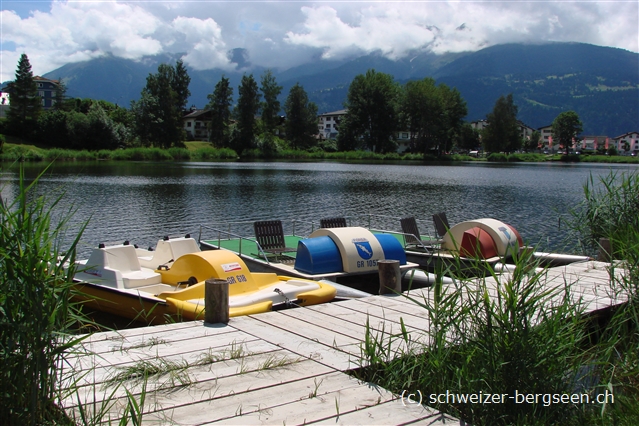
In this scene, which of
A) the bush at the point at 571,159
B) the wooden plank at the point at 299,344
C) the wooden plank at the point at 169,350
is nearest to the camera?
the wooden plank at the point at 169,350

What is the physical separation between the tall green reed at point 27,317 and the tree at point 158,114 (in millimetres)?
90499

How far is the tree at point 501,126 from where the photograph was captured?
118 metres

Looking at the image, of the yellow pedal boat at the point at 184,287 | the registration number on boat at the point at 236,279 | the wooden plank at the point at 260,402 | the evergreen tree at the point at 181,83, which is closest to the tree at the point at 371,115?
the evergreen tree at the point at 181,83

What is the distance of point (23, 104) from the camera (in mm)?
87875

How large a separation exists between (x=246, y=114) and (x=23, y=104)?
3575 cm

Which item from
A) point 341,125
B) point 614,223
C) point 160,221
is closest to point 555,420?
point 614,223

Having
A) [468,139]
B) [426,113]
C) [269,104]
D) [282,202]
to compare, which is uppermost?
[269,104]

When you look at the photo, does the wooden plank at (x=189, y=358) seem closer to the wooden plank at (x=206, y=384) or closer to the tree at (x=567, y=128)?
the wooden plank at (x=206, y=384)

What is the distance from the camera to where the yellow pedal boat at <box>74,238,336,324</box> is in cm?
806

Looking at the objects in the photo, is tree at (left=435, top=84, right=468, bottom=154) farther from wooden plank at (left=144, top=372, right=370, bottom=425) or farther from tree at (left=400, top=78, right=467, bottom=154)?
wooden plank at (left=144, top=372, right=370, bottom=425)

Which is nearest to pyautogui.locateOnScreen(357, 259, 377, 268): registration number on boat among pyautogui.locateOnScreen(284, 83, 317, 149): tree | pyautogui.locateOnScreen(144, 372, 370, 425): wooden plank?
pyautogui.locateOnScreen(144, 372, 370, 425): wooden plank

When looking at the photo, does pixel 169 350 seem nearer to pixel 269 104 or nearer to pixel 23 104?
pixel 23 104

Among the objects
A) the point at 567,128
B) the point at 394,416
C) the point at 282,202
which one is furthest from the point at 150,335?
the point at 567,128

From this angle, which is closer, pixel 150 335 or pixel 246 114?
pixel 150 335
